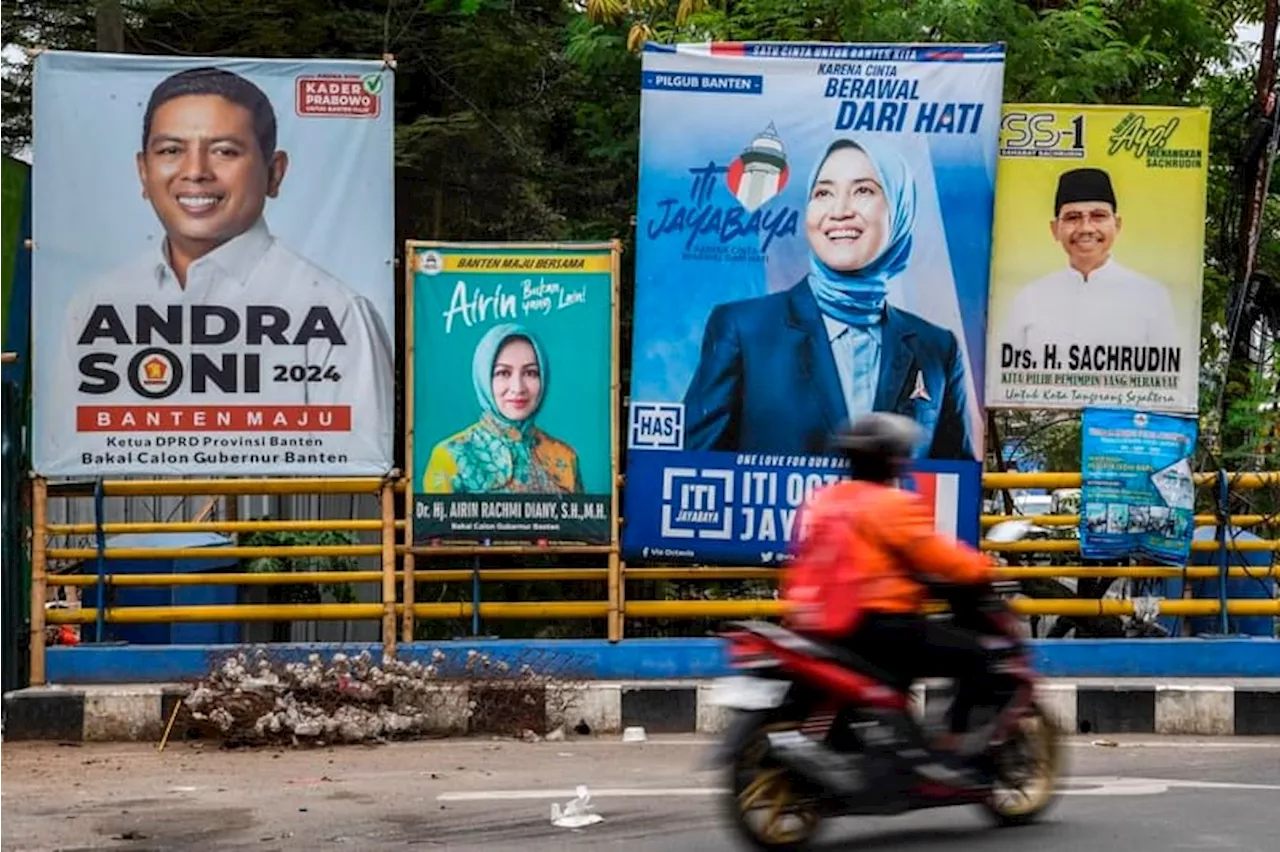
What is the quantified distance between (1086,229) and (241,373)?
15.9ft

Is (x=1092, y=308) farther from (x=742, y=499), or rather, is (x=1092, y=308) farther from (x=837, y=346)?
(x=742, y=499)

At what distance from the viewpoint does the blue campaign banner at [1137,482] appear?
33.2 ft

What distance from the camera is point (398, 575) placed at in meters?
9.96

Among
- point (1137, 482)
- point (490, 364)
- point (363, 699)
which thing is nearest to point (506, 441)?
point (490, 364)

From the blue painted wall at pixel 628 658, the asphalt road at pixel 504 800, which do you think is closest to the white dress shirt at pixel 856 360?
the blue painted wall at pixel 628 658

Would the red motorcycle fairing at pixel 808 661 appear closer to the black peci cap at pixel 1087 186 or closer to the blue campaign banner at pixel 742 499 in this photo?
the blue campaign banner at pixel 742 499

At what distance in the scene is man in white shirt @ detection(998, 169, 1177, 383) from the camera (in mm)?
10156

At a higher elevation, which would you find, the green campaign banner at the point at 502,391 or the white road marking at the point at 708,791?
the green campaign banner at the point at 502,391

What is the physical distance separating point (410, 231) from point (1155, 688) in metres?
8.52

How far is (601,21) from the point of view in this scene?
12812 mm

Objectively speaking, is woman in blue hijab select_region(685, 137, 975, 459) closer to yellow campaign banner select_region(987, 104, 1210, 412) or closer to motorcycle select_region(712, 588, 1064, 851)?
yellow campaign banner select_region(987, 104, 1210, 412)

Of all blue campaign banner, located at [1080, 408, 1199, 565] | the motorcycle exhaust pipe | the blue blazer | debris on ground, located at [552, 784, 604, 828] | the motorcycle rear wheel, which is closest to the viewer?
the motorcycle exhaust pipe

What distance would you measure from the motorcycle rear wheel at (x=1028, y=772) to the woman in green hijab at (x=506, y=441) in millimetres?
3995

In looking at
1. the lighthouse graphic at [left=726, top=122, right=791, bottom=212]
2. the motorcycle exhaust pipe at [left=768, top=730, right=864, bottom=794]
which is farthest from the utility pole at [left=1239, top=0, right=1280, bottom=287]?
the motorcycle exhaust pipe at [left=768, top=730, right=864, bottom=794]
